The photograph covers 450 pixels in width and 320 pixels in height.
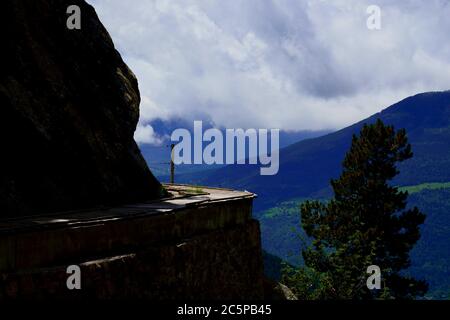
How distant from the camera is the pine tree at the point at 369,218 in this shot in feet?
127

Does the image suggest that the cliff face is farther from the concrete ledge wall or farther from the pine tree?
the pine tree

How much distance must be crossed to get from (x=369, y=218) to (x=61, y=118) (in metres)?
28.1

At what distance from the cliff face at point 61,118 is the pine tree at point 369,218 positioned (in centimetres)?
2131

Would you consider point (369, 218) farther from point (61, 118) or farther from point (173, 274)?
point (173, 274)

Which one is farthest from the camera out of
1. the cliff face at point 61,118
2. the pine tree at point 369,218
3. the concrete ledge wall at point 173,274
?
the pine tree at point 369,218

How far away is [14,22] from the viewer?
1647 centimetres

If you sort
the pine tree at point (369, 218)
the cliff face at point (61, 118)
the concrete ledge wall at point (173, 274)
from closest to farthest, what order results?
the concrete ledge wall at point (173, 274)
the cliff face at point (61, 118)
the pine tree at point (369, 218)

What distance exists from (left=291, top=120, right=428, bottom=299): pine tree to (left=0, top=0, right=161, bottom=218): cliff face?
2131cm

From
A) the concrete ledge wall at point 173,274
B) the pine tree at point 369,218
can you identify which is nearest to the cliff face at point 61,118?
the concrete ledge wall at point 173,274

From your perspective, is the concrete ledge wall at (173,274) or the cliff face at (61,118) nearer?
the concrete ledge wall at (173,274)

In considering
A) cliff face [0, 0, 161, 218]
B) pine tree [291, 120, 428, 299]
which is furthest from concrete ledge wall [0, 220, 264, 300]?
pine tree [291, 120, 428, 299]

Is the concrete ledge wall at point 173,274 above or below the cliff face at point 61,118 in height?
below

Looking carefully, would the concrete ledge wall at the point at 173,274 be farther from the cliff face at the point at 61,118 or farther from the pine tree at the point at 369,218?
the pine tree at the point at 369,218

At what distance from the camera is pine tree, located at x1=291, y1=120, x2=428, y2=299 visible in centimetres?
3866
